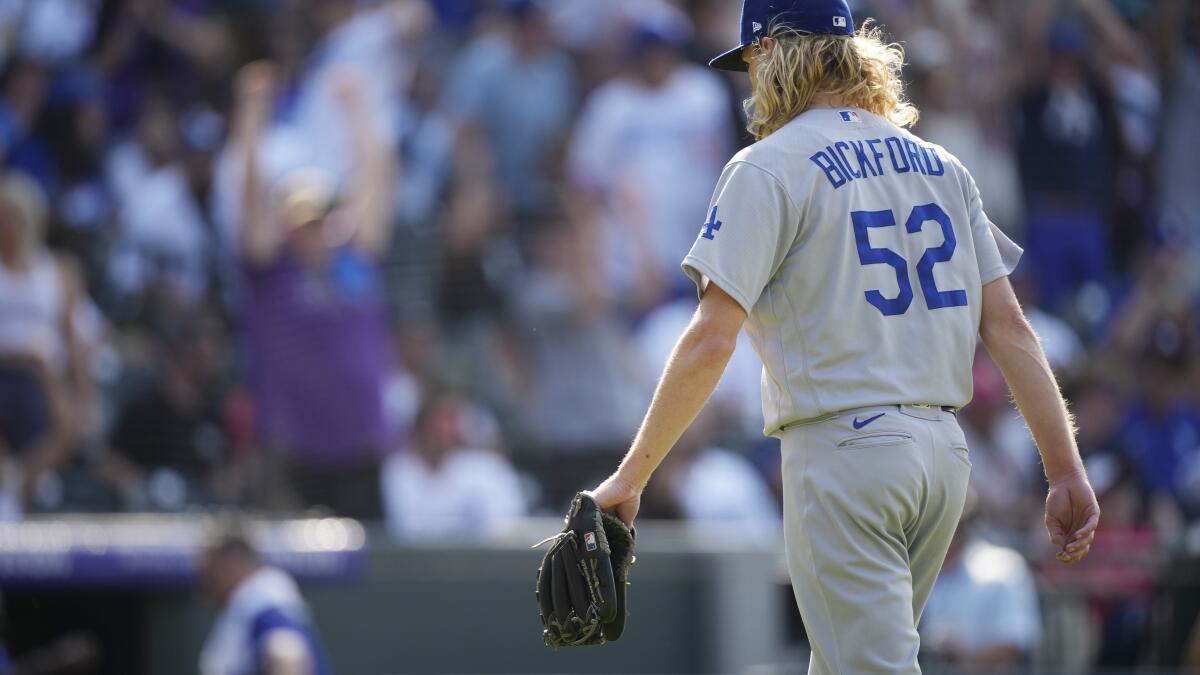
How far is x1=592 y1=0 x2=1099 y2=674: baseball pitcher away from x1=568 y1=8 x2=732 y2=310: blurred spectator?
6.47m

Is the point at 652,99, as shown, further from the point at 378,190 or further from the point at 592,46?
the point at 378,190

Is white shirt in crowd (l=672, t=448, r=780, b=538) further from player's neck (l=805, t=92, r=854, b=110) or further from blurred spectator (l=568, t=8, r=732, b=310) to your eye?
player's neck (l=805, t=92, r=854, b=110)

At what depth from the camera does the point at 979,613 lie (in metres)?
7.42

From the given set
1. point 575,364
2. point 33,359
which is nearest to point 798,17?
point 575,364

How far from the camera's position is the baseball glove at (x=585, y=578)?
3.43 m

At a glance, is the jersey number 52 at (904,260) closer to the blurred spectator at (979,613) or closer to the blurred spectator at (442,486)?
the blurred spectator at (979,613)

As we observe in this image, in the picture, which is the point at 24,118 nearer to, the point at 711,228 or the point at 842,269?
the point at 711,228

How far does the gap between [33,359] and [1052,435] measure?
6.89 meters

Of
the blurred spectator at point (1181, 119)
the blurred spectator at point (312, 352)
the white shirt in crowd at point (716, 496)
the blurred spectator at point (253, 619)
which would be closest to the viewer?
the blurred spectator at point (253, 619)

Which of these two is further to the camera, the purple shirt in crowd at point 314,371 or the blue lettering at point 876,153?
the purple shirt in crowd at point 314,371

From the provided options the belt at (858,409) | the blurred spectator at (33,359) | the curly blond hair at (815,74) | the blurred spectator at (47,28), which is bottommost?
the belt at (858,409)

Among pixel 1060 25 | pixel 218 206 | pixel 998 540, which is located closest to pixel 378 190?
pixel 218 206

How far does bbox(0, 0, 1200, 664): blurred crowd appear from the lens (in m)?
9.15

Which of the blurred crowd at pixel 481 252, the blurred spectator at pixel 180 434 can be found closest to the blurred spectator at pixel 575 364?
the blurred crowd at pixel 481 252
